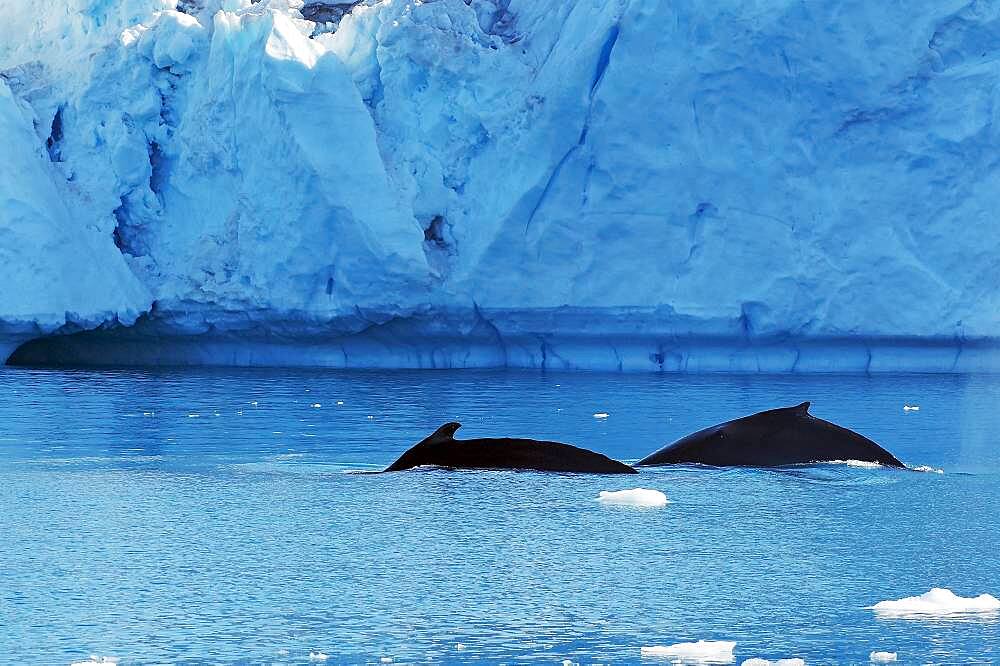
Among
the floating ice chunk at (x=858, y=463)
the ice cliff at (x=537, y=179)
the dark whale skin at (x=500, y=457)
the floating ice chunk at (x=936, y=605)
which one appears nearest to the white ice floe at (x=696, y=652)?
the floating ice chunk at (x=936, y=605)

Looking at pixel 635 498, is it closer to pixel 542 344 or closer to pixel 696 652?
pixel 696 652

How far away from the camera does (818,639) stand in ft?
12.6

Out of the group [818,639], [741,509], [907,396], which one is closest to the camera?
[818,639]

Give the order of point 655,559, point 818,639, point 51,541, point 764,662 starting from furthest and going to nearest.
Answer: point 51,541, point 655,559, point 818,639, point 764,662

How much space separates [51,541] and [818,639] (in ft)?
9.65

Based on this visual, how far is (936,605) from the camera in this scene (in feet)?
13.6

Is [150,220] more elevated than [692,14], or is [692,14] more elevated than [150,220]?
[692,14]

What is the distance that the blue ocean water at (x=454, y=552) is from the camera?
3.84 m

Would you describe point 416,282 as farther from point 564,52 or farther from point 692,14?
point 692,14

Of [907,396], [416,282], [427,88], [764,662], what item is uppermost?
[427,88]

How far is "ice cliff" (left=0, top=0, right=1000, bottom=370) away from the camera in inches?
624

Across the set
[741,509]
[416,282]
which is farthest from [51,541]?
[416,282]

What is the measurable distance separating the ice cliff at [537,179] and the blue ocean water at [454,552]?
21.7ft

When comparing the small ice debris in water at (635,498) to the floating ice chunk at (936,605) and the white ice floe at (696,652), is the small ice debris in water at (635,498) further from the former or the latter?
the white ice floe at (696,652)
